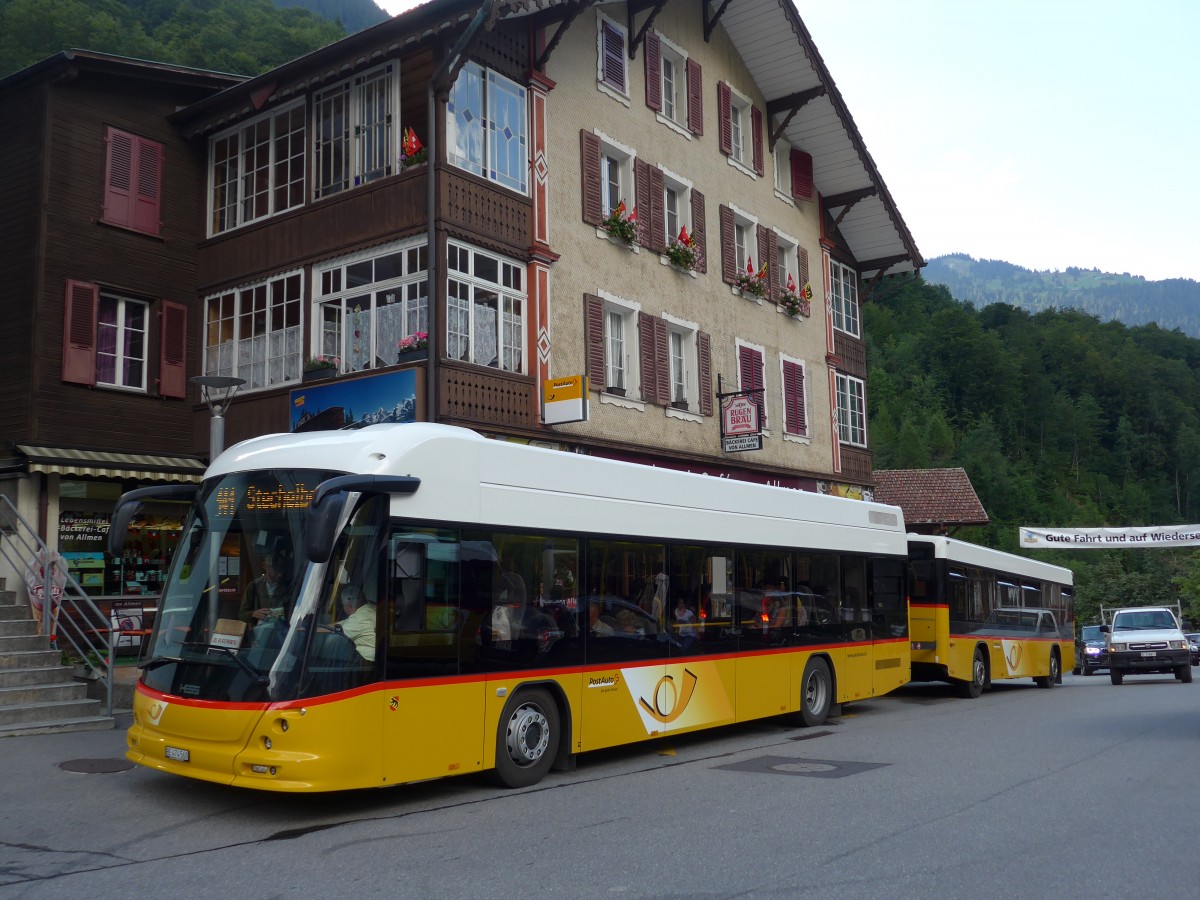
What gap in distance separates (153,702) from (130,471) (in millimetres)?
9929

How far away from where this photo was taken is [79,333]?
18406mm

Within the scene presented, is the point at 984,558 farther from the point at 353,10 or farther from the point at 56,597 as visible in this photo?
the point at 353,10

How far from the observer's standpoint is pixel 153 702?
8914mm

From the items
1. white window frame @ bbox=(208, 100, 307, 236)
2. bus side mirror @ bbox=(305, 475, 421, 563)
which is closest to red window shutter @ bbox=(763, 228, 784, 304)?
white window frame @ bbox=(208, 100, 307, 236)

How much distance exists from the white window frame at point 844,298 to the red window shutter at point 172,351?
15.9 meters

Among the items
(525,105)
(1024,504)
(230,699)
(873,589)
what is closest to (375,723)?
(230,699)

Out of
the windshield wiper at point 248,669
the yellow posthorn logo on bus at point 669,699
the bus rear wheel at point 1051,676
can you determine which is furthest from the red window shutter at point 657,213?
the windshield wiper at point 248,669

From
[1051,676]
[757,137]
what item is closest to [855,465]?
[1051,676]

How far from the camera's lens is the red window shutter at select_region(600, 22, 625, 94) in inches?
846

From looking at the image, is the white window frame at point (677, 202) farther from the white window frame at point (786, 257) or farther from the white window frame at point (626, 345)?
the white window frame at point (786, 257)

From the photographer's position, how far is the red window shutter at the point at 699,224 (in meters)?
23.7

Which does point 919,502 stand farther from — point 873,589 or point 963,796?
point 963,796

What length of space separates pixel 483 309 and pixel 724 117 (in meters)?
10.0

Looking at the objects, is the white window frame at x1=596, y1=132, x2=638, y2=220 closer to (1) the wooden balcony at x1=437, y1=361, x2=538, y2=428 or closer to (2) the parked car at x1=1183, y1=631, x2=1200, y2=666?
(1) the wooden balcony at x1=437, y1=361, x2=538, y2=428
